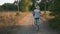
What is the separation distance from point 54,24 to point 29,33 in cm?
210

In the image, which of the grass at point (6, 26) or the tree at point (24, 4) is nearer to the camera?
the grass at point (6, 26)

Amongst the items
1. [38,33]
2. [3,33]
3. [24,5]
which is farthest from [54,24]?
[24,5]

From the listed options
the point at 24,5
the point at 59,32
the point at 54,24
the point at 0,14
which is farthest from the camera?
the point at 24,5

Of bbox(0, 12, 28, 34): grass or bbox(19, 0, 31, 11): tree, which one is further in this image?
bbox(19, 0, 31, 11): tree

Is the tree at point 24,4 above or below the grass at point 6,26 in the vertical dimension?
above

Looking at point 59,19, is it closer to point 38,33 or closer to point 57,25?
point 57,25

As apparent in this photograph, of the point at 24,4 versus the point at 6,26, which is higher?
the point at 24,4

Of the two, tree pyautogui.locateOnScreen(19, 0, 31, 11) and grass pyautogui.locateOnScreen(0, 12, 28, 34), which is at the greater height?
tree pyautogui.locateOnScreen(19, 0, 31, 11)

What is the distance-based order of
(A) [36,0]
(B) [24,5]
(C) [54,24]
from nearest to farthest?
1. (C) [54,24]
2. (B) [24,5]
3. (A) [36,0]

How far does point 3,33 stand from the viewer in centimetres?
1490

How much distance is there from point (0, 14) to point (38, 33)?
429 centimetres

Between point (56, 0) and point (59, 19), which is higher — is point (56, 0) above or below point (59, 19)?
above

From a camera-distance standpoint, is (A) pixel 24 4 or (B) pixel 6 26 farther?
(A) pixel 24 4

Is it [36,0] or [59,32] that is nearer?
[59,32]
